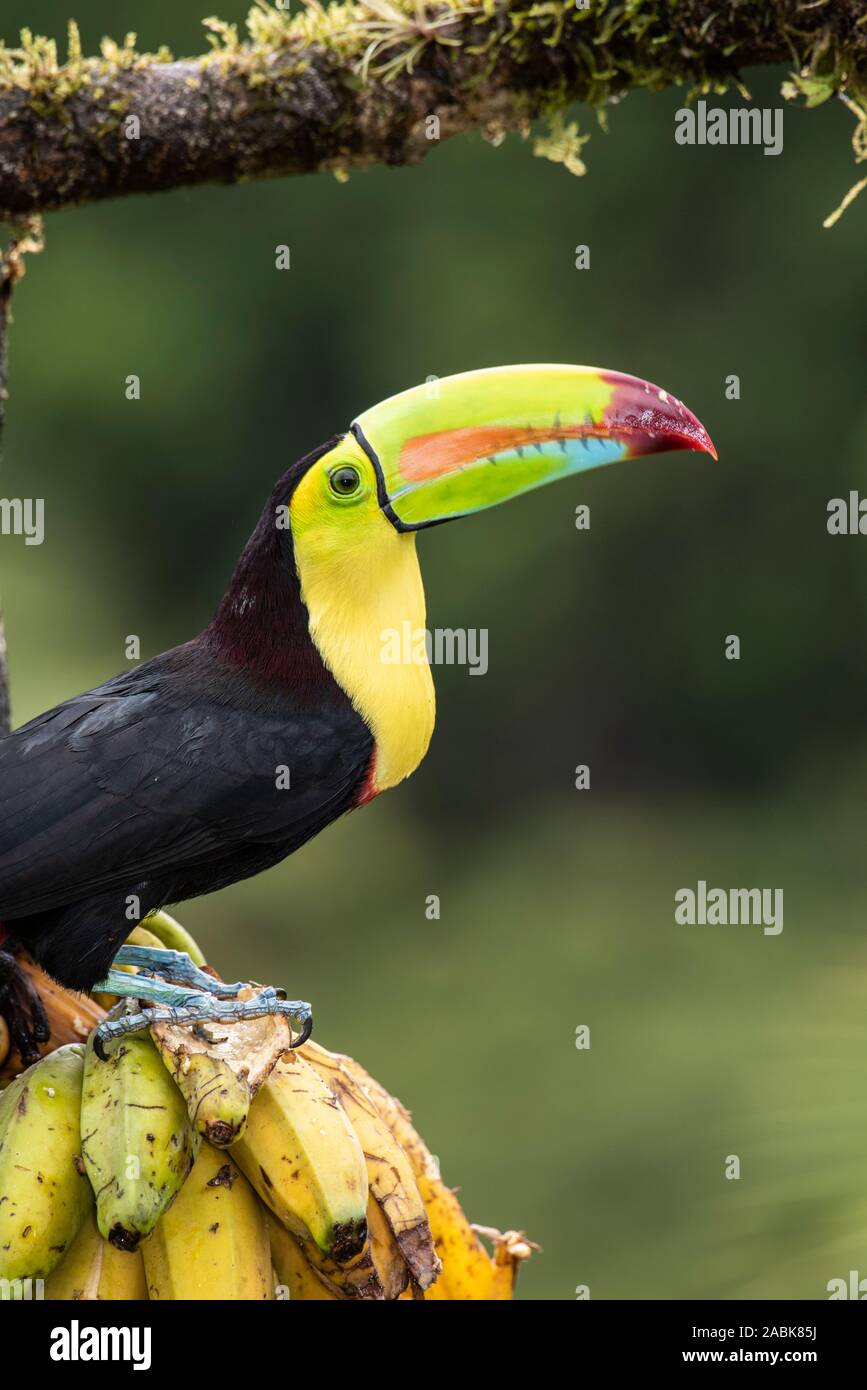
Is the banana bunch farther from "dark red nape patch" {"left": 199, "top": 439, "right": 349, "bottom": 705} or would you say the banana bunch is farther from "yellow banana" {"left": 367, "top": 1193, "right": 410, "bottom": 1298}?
"dark red nape patch" {"left": 199, "top": 439, "right": 349, "bottom": 705}

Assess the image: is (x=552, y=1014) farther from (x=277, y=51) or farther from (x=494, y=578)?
(x=277, y=51)

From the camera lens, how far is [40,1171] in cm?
121

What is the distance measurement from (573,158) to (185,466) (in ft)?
11.2

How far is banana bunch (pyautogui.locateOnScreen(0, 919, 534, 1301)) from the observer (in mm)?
1179

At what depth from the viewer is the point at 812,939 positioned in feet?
7.64

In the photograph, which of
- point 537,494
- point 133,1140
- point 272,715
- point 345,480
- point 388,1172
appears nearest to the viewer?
point 133,1140

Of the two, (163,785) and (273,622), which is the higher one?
(273,622)

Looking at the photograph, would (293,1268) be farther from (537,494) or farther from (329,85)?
(537,494)

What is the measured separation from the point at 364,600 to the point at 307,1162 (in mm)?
492

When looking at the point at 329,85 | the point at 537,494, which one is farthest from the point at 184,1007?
the point at 537,494

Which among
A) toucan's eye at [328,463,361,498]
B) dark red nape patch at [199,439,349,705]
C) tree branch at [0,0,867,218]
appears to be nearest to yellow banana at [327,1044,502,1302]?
dark red nape patch at [199,439,349,705]

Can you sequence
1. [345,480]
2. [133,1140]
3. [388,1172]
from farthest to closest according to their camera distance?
[345,480] → [388,1172] → [133,1140]
